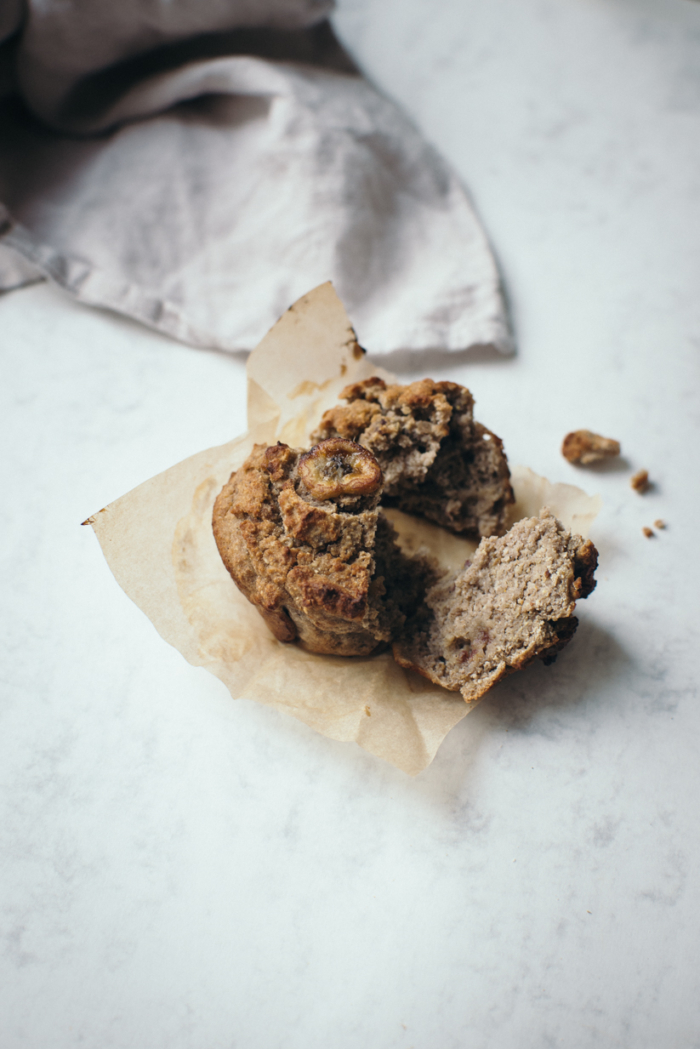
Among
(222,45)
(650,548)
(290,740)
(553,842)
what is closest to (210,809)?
(290,740)

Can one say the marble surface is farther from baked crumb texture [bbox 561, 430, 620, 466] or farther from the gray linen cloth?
the gray linen cloth

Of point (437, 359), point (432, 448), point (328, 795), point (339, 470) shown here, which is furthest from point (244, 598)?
point (437, 359)

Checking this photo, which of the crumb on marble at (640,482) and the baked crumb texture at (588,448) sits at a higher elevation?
the baked crumb texture at (588,448)

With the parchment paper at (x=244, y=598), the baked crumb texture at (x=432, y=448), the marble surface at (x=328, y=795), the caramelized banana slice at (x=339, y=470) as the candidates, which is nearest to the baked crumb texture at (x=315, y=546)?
the caramelized banana slice at (x=339, y=470)

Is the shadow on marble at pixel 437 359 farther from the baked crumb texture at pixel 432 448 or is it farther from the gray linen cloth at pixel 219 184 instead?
the baked crumb texture at pixel 432 448

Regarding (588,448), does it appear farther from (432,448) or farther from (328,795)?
(328,795)

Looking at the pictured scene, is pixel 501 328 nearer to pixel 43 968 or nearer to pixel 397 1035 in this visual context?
pixel 397 1035
